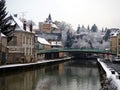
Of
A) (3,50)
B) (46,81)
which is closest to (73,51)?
(3,50)

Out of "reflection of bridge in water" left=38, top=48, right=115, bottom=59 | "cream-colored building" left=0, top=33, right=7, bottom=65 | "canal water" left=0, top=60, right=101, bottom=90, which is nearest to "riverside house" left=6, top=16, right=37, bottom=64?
"cream-colored building" left=0, top=33, right=7, bottom=65

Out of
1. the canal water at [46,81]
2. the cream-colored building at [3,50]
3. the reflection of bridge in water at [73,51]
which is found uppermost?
the cream-colored building at [3,50]

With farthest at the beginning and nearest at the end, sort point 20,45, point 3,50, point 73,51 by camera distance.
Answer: point 73,51 < point 20,45 < point 3,50

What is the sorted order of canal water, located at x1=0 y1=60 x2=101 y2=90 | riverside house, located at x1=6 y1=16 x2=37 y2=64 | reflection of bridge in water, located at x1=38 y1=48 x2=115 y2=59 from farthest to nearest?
reflection of bridge in water, located at x1=38 y1=48 x2=115 y2=59
riverside house, located at x1=6 y1=16 x2=37 y2=64
canal water, located at x1=0 y1=60 x2=101 y2=90

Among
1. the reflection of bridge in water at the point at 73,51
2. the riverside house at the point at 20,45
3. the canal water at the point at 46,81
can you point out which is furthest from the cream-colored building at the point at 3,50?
the reflection of bridge in water at the point at 73,51

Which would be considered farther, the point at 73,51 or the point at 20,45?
the point at 73,51

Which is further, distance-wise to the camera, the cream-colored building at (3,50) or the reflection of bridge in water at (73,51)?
the reflection of bridge in water at (73,51)

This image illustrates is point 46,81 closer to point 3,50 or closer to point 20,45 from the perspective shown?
point 3,50

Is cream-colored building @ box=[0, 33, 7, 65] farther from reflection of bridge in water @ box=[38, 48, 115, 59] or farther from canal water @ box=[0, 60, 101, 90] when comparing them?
reflection of bridge in water @ box=[38, 48, 115, 59]

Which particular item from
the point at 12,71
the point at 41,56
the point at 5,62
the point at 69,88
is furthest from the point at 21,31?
the point at 69,88

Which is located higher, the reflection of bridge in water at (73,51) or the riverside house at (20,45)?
the riverside house at (20,45)

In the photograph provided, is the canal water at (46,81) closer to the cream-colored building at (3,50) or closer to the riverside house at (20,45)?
the cream-colored building at (3,50)

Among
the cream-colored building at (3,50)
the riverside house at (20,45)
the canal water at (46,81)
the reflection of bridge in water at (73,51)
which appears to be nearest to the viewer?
the canal water at (46,81)

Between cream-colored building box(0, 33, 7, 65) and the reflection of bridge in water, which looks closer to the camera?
cream-colored building box(0, 33, 7, 65)
